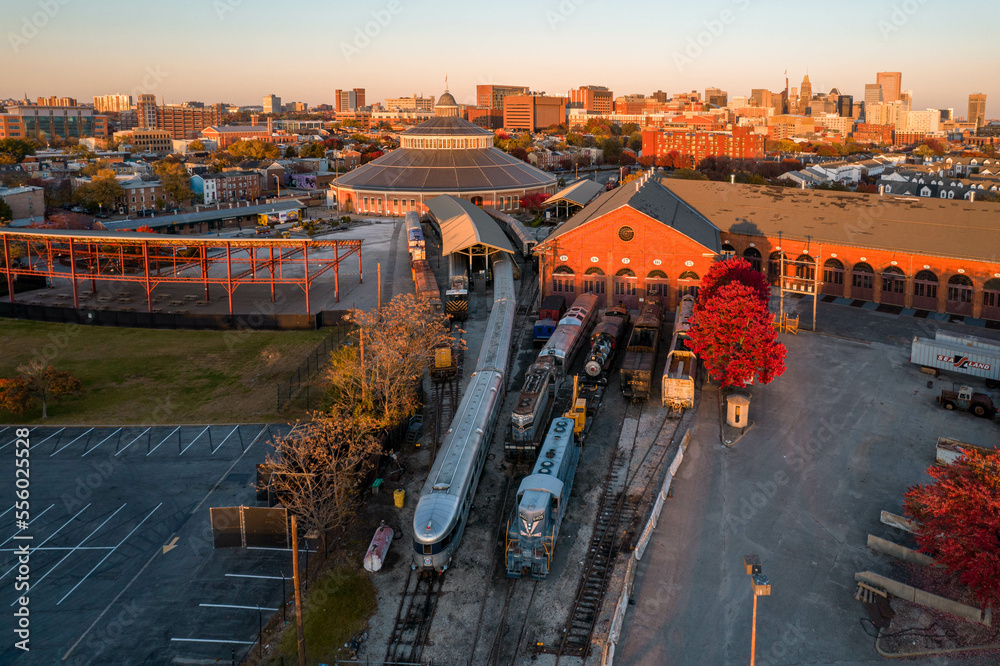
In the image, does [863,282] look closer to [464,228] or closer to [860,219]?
[860,219]

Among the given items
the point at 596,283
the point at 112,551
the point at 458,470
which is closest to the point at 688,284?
the point at 596,283

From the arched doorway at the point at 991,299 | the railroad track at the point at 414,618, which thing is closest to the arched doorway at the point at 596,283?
the arched doorway at the point at 991,299

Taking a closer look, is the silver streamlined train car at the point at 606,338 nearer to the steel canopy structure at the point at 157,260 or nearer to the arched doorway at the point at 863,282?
the arched doorway at the point at 863,282

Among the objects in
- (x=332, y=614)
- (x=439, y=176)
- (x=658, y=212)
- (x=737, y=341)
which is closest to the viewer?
(x=332, y=614)

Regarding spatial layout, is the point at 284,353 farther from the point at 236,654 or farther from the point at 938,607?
the point at 938,607

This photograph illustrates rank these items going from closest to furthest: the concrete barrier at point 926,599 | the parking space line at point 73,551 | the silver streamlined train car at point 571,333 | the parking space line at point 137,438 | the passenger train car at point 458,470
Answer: the concrete barrier at point 926,599, the passenger train car at point 458,470, the parking space line at point 73,551, the parking space line at point 137,438, the silver streamlined train car at point 571,333

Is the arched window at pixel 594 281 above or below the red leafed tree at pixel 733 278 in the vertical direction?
below

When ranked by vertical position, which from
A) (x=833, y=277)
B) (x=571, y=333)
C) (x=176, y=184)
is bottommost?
(x=571, y=333)
